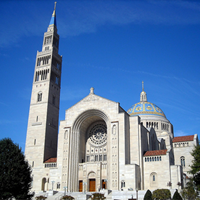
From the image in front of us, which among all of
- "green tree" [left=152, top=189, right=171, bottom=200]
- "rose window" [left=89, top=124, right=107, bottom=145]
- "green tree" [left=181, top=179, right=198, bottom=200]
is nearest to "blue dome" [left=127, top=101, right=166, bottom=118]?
"rose window" [left=89, top=124, right=107, bottom=145]

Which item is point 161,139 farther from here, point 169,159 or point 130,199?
point 130,199

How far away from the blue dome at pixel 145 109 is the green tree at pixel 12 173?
3821cm

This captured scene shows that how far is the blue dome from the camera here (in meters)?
64.3

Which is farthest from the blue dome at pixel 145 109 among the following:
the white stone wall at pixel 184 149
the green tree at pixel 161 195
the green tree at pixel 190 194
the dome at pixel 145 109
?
the green tree at pixel 161 195

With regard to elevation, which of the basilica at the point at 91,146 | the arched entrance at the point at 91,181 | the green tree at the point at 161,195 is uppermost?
the basilica at the point at 91,146

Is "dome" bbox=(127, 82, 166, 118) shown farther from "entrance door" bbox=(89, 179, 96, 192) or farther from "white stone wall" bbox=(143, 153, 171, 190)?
"entrance door" bbox=(89, 179, 96, 192)

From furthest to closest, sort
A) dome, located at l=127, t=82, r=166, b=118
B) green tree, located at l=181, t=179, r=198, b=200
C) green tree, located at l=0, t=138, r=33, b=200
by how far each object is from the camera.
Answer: dome, located at l=127, t=82, r=166, b=118, green tree, located at l=181, t=179, r=198, b=200, green tree, located at l=0, t=138, r=33, b=200

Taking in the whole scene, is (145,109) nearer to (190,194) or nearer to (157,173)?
(157,173)

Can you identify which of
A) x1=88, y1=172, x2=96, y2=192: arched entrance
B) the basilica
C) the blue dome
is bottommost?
x1=88, y1=172, x2=96, y2=192: arched entrance

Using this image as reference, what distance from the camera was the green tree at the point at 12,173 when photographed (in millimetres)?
28300

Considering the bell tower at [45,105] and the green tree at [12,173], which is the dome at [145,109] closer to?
the bell tower at [45,105]

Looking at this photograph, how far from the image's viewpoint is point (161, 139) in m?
56.3

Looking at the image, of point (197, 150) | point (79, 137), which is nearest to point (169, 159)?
point (197, 150)

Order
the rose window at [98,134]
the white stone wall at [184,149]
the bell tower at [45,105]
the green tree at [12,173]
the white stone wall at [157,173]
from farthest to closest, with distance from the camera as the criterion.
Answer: the white stone wall at [184,149], the bell tower at [45,105], the rose window at [98,134], the white stone wall at [157,173], the green tree at [12,173]
